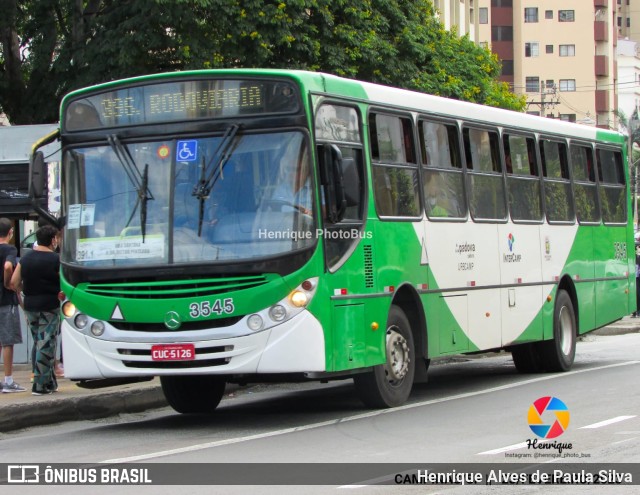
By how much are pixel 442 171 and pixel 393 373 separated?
2.53 metres

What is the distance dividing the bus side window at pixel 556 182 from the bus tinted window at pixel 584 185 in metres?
0.27

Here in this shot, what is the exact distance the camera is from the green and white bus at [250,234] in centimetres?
1120

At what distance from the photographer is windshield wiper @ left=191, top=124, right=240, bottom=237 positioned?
1132cm

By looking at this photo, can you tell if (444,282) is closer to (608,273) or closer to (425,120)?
(425,120)

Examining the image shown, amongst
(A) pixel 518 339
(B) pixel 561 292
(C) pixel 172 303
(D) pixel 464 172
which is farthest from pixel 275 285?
(B) pixel 561 292

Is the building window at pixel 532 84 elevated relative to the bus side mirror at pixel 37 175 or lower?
elevated

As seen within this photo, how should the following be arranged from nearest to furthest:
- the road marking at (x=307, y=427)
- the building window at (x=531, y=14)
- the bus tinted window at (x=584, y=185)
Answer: the road marking at (x=307, y=427) → the bus tinted window at (x=584, y=185) → the building window at (x=531, y=14)

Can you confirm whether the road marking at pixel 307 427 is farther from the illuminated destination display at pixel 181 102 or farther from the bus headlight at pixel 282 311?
the illuminated destination display at pixel 181 102

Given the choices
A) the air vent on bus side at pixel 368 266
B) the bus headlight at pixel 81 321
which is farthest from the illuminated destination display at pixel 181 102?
the bus headlight at pixel 81 321

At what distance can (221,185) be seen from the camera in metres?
11.3

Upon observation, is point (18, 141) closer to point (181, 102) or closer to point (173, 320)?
point (181, 102)

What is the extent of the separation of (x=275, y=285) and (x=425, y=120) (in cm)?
351

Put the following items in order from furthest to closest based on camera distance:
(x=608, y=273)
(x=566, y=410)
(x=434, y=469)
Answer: (x=608, y=273), (x=566, y=410), (x=434, y=469)

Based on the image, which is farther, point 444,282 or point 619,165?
point 619,165
